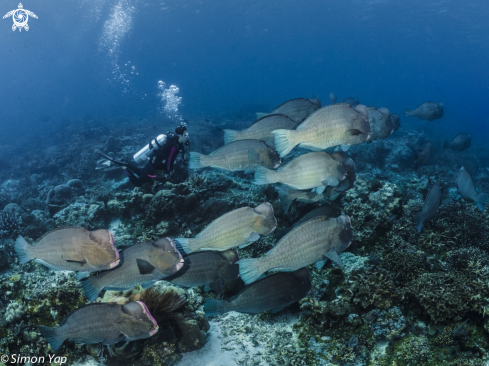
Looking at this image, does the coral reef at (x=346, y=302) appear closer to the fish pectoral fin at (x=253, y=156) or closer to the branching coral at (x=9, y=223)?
the fish pectoral fin at (x=253, y=156)

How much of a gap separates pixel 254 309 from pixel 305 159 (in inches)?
78.1

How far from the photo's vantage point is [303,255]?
2.93 metres

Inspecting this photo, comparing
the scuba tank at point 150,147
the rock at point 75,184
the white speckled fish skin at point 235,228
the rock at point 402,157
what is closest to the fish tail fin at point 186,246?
the white speckled fish skin at point 235,228

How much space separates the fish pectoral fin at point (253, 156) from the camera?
3973mm

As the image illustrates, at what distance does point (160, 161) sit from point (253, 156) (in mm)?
5311

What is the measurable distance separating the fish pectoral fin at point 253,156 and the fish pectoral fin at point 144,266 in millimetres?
2056

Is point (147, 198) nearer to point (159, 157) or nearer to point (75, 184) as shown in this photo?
point (159, 157)

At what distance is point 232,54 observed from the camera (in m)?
144

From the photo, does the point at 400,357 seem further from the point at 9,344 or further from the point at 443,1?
the point at 443,1

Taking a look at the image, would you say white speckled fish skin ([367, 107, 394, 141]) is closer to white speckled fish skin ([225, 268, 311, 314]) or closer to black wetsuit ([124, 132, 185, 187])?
white speckled fish skin ([225, 268, 311, 314])

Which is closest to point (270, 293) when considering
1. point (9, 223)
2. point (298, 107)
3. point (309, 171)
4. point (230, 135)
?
point (309, 171)

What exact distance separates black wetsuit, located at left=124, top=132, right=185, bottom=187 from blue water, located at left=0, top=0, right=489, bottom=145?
111 ft

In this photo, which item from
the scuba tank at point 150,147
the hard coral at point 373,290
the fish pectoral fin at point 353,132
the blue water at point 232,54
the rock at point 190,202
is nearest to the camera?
the fish pectoral fin at point 353,132

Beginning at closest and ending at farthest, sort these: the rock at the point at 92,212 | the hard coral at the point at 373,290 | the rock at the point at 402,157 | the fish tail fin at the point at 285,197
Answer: the hard coral at the point at 373,290, the fish tail fin at the point at 285,197, the rock at the point at 92,212, the rock at the point at 402,157
